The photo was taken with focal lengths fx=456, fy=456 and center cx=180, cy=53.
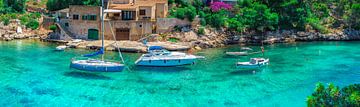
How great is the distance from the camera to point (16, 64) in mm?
61094

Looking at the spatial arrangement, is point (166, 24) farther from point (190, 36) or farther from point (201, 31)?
point (201, 31)

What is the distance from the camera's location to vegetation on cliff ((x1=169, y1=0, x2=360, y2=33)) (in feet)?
277

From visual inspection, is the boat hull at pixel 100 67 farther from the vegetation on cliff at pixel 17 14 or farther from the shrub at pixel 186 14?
the vegetation on cliff at pixel 17 14

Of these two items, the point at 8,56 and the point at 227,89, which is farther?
the point at 8,56

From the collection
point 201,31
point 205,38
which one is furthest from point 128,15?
point 205,38

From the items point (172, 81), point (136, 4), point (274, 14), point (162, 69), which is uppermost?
point (136, 4)

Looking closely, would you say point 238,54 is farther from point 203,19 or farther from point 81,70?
point 81,70

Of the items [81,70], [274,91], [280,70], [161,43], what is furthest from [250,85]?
[161,43]

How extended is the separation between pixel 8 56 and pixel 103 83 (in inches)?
876

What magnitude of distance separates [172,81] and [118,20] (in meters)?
30.1

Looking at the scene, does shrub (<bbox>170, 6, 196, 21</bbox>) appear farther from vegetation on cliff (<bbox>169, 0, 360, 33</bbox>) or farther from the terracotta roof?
the terracotta roof

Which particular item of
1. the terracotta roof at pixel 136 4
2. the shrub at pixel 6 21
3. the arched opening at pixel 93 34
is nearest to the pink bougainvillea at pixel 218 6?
the terracotta roof at pixel 136 4

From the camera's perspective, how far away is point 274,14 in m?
86.2

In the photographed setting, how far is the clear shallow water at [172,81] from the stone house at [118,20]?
32.0 feet
